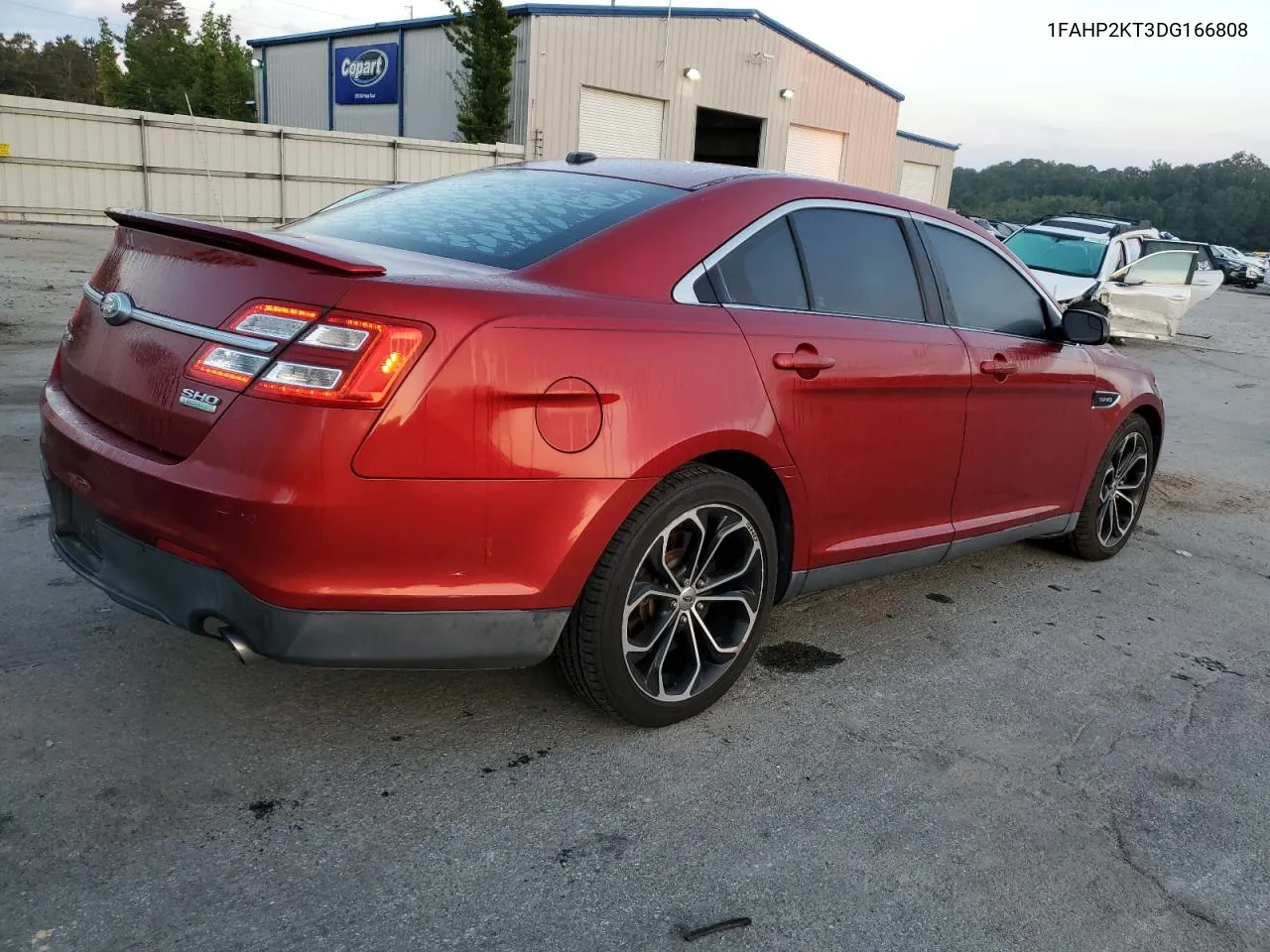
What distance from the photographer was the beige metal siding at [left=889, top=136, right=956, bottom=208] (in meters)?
40.4

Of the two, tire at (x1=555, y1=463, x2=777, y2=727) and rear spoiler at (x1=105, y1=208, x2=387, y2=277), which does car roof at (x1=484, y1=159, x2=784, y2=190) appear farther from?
rear spoiler at (x1=105, y1=208, x2=387, y2=277)

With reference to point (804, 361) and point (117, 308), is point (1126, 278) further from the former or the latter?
point (117, 308)

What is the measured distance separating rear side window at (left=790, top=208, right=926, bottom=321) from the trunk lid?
5.09 ft

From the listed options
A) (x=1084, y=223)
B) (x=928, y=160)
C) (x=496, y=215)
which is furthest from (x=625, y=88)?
(x=496, y=215)

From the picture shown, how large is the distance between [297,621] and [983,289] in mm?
2953

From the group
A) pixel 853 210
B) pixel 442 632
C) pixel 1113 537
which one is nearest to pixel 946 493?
pixel 853 210

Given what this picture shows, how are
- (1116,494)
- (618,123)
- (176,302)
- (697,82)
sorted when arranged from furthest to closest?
(697,82), (618,123), (1116,494), (176,302)

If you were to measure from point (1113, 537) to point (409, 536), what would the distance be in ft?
13.2

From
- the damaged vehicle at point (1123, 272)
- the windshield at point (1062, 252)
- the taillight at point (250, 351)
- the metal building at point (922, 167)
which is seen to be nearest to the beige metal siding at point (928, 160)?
the metal building at point (922, 167)

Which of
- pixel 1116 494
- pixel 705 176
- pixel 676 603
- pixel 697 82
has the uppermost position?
pixel 697 82

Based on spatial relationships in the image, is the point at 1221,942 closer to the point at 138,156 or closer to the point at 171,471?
the point at 171,471

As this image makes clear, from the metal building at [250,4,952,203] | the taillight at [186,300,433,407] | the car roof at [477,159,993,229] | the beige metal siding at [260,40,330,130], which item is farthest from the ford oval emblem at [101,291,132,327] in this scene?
the beige metal siding at [260,40,330,130]

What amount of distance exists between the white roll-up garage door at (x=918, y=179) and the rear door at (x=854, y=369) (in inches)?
1543

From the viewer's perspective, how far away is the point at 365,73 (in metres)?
30.6
